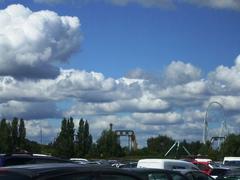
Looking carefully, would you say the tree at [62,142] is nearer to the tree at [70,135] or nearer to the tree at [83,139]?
the tree at [70,135]

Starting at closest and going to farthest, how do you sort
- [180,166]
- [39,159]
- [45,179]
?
[45,179]
[39,159]
[180,166]

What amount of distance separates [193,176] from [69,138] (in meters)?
90.6

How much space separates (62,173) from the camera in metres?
7.23

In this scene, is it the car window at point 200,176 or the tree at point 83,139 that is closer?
the car window at point 200,176

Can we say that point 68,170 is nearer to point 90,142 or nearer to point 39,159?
point 39,159

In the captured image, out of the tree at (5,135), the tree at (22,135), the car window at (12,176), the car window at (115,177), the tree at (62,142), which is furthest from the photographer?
the tree at (62,142)

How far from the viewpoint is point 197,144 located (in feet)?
582

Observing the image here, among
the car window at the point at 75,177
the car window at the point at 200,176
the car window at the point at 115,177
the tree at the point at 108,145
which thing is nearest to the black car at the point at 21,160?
the car window at the point at 200,176

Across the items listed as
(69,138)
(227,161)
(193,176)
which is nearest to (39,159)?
(193,176)

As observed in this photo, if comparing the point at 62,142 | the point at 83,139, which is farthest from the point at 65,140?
the point at 83,139

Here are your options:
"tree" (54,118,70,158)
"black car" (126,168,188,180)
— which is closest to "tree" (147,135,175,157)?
"tree" (54,118,70,158)

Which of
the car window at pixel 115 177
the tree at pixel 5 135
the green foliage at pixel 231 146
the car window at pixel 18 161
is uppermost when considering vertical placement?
the tree at pixel 5 135

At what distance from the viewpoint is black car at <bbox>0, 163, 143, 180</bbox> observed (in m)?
6.96

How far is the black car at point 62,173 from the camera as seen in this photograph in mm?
6961
